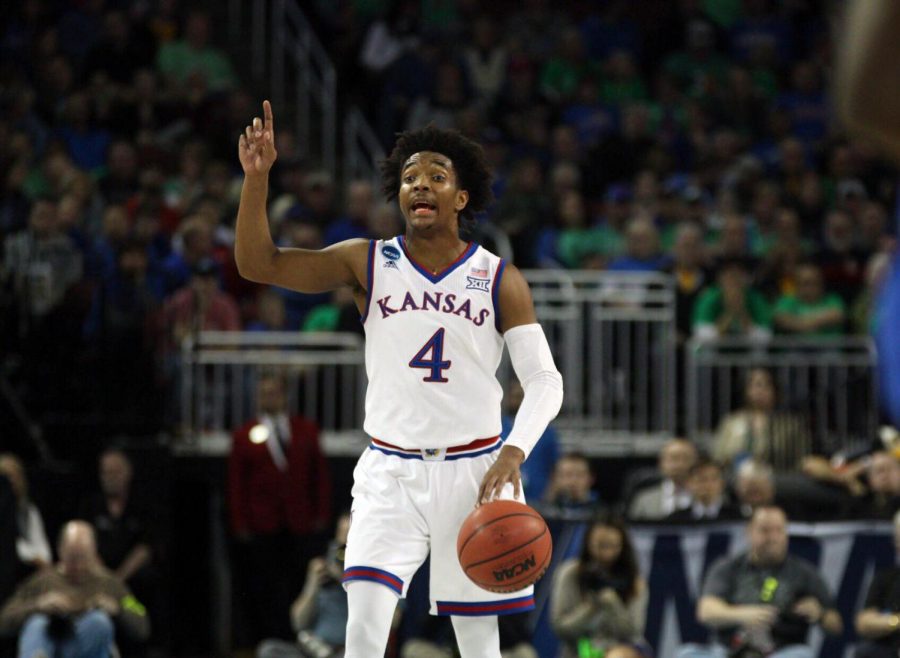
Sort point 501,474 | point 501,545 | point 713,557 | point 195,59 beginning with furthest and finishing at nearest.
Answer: point 195,59 < point 713,557 < point 501,474 < point 501,545

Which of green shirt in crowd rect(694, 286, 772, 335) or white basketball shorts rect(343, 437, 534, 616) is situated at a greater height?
green shirt in crowd rect(694, 286, 772, 335)

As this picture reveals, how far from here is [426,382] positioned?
5.67 metres

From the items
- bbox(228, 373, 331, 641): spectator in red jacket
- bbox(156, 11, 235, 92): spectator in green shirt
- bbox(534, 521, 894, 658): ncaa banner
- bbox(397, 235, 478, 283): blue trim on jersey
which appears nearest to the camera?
bbox(397, 235, 478, 283): blue trim on jersey

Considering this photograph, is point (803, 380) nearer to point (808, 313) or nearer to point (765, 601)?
point (808, 313)

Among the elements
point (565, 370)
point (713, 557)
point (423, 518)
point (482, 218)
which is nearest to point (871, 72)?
point (423, 518)

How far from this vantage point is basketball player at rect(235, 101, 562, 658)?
5543 mm

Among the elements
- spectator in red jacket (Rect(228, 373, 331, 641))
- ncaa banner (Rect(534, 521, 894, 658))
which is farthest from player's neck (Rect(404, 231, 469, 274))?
spectator in red jacket (Rect(228, 373, 331, 641))

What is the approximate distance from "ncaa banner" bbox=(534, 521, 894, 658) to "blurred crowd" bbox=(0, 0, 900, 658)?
19cm

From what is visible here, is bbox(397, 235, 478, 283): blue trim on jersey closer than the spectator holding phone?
Yes

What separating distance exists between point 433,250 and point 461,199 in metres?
0.23

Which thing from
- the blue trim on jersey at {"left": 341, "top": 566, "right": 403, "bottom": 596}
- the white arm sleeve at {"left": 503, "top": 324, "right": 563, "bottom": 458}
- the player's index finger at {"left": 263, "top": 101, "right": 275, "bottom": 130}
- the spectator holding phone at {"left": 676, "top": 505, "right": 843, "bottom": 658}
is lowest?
the spectator holding phone at {"left": 676, "top": 505, "right": 843, "bottom": 658}

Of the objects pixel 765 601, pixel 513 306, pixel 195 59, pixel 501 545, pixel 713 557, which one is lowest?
pixel 765 601

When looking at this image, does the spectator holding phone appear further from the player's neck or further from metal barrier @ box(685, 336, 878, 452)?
the player's neck

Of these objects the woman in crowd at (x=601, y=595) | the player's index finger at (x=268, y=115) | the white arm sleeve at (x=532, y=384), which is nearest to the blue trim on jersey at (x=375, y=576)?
the white arm sleeve at (x=532, y=384)
